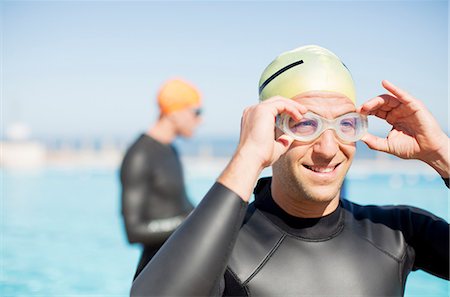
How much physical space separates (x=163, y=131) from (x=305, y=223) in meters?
3.14

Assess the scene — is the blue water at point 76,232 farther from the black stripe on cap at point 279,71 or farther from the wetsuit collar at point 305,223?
the black stripe on cap at point 279,71

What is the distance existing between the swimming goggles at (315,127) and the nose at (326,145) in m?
0.03

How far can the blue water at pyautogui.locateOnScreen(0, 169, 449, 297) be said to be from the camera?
9453 mm

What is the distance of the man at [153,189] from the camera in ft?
15.0

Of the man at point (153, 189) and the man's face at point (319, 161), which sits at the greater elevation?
the man's face at point (319, 161)

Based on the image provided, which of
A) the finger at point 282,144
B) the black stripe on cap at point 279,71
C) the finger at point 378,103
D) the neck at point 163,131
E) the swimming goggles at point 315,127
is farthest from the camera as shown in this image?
the neck at point 163,131

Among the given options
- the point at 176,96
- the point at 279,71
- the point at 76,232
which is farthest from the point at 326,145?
the point at 76,232

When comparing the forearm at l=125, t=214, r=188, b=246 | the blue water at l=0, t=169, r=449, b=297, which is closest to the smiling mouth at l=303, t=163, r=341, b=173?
the forearm at l=125, t=214, r=188, b=246

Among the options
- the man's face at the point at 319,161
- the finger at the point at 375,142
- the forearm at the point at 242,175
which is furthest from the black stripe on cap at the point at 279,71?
the forearm at the point at 242,175

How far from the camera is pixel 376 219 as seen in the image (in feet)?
8.32

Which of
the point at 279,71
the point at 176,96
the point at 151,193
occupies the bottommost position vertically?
the point at 151,193

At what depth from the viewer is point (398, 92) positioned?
223 cm

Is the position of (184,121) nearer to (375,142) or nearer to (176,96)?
(176,96)

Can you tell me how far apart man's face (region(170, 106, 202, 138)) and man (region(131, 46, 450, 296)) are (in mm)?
3018
